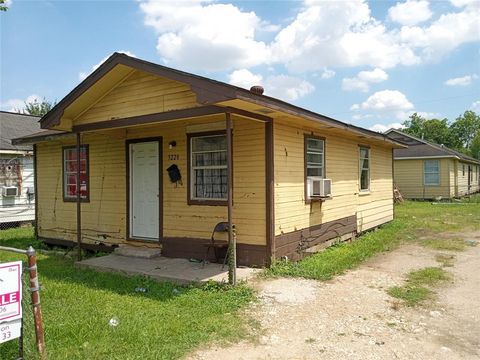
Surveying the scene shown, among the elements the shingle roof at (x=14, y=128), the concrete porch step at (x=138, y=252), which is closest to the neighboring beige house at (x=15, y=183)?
the shingle roof at (x=14, y=128)

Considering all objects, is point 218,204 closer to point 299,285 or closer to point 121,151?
point 299,285

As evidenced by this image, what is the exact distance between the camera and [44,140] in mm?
10266

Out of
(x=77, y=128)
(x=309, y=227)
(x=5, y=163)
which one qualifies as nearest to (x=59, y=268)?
(x=77, y=128)

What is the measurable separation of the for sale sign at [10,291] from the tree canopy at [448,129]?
68.9 meters

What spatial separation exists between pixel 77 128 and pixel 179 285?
12.4 ft

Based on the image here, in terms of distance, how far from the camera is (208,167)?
7535mm

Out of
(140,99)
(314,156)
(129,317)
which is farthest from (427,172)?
(129,317)

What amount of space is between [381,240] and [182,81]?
272 inches

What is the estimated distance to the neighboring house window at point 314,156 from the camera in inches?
324

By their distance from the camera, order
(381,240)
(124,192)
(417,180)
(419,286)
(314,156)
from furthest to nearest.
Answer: (417,180) < (381,240) < (124,192) < (314,156) < (419,286)

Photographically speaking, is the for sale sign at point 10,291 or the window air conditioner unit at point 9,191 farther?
the window air conditioner unit at point 9,191

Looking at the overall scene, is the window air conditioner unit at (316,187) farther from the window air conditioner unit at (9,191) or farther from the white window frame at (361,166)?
the window air conditioner unit at (9,191)

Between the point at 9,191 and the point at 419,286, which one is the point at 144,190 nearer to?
the point at 419,286

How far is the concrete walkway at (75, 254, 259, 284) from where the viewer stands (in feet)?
20.6
